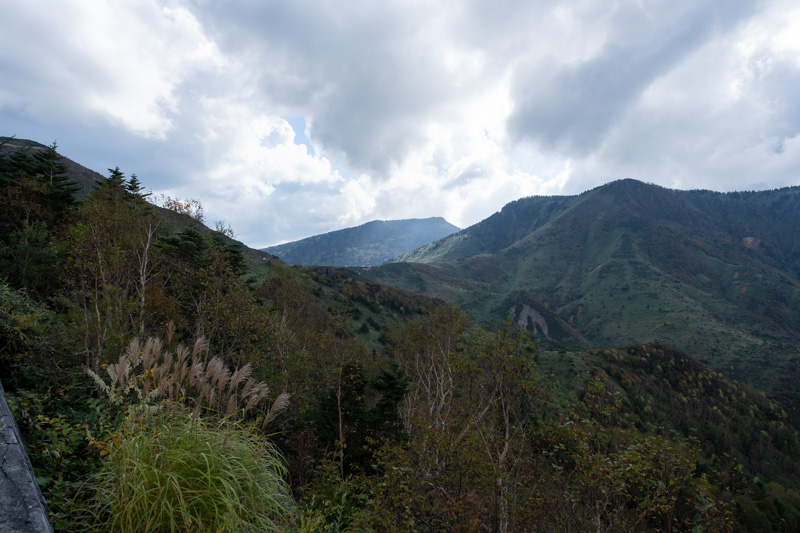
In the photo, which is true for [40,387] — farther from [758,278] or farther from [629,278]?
[758,278]

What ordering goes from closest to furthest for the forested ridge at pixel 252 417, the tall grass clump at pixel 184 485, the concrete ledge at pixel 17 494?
the concrete ledge at pixel 17 494
the tall grass clump at pixel 184 485
the forested ridge at pixel 252 417

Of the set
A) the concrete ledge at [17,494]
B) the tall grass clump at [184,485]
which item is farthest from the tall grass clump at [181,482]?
the concrete ledge at [17,494]

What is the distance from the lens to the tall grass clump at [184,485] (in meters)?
2.84

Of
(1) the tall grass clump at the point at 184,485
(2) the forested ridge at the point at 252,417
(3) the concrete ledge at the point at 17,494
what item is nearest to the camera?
(3) the concrete ledge at the point at 17,494

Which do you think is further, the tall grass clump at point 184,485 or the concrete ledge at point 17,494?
the tall grass clump at point 184,485

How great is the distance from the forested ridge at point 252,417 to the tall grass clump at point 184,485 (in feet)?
0.08

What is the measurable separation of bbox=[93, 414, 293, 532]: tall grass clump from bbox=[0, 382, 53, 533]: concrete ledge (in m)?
0.72

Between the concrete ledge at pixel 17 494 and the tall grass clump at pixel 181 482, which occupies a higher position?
the concrete ledge at pixel 17 494

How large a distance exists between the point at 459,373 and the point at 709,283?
774ft

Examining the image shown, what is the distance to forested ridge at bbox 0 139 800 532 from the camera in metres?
3.35

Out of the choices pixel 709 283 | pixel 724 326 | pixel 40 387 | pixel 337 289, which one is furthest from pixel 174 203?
pixel 709 283

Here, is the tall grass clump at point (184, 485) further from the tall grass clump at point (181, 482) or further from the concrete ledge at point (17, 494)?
the concrete ledge at point (17, 494)

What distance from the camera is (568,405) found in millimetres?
8094

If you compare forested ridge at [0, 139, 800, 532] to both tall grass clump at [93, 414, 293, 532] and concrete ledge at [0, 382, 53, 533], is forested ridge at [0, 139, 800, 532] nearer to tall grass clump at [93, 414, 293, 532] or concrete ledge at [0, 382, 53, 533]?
tall grass clump at [93, 414, 293, 532]
